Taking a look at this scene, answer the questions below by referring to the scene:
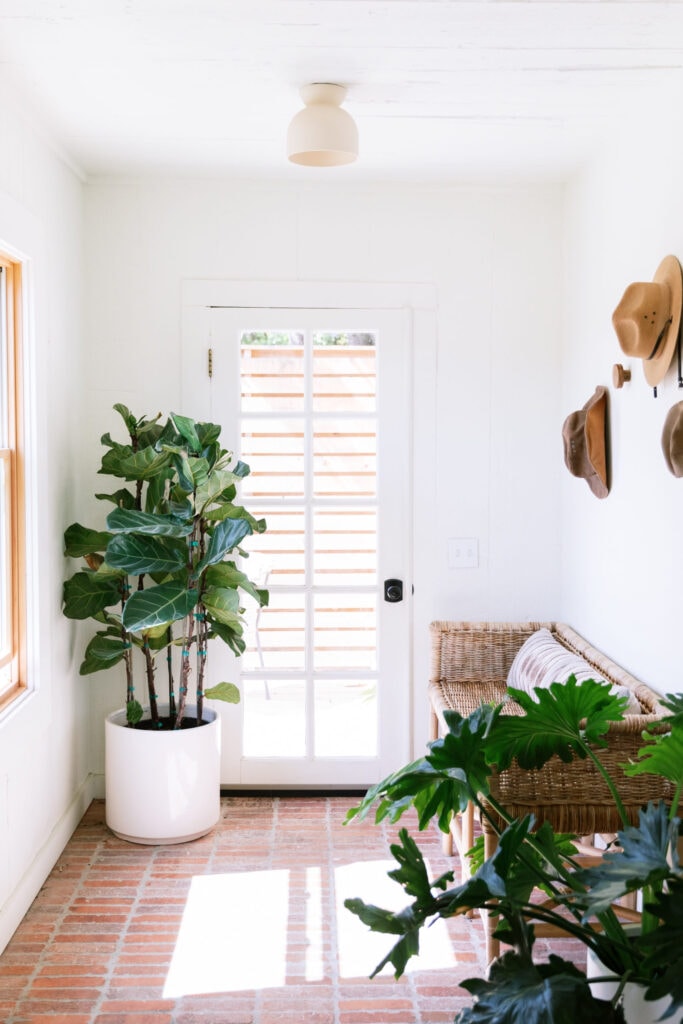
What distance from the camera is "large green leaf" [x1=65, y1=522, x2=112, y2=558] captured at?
3.78 meters

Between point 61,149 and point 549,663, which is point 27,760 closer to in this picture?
point 549,663

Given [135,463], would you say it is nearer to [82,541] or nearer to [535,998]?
[82,541]

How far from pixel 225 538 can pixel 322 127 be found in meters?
1.40

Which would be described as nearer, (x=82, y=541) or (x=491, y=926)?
(x=491, y=926)

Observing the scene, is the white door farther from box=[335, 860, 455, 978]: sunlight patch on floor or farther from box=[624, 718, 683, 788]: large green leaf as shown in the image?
Answer: box=[624, 718, 683, 788]: large green leaf

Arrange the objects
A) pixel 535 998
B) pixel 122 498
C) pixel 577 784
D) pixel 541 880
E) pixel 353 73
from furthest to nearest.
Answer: pixel 122 498 → pixel 353 73 → pixel 577 784 → pixel 541 880 → pixel 535 998

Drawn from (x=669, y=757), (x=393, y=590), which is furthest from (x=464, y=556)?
(x=669, y=757)

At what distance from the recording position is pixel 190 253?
423 cm

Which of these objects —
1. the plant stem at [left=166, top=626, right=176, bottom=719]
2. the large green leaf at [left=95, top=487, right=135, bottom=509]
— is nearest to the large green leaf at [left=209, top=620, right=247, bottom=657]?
the plant stem at [left=166, top=626, right=176, bottom=719]

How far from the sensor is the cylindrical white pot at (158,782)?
12.5ft

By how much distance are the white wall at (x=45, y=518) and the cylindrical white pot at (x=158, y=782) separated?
8.1 inches

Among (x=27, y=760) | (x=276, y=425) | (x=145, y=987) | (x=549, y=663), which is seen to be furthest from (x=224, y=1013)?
(x=276, y=425)

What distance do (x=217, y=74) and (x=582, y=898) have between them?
245 cm

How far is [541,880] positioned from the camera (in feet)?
5.61
